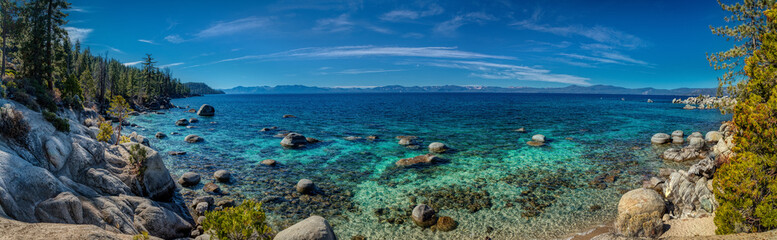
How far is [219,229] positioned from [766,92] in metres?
22.1

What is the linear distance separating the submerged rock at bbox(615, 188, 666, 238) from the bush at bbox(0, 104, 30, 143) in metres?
27.7

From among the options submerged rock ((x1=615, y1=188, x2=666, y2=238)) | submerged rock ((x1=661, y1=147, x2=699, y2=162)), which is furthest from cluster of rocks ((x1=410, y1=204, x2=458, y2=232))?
submerged rock ((x1=661, y1=147, x2=699, y2=162))

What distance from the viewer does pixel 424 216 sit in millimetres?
17469

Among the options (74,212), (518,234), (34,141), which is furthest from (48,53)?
(518,234)

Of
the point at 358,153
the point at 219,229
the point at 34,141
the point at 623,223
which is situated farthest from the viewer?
the point at 358,153

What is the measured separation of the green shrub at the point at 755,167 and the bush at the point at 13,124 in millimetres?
30065

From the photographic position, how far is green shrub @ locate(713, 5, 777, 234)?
12.1 metres

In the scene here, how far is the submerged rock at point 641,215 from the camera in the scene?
14930mm

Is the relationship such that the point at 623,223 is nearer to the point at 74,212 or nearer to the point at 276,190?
the point at 276,190

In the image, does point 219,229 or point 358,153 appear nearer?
point 219,229

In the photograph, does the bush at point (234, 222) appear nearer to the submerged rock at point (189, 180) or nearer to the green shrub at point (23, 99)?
the submerged rock at point (189, 180)

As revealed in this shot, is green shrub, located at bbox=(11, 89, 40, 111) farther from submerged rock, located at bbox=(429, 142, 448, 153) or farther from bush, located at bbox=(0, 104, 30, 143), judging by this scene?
submerged rock, located at bbox=(429, 142, 448, 153)

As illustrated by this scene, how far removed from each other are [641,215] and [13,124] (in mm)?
29475

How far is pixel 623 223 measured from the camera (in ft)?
52.3
